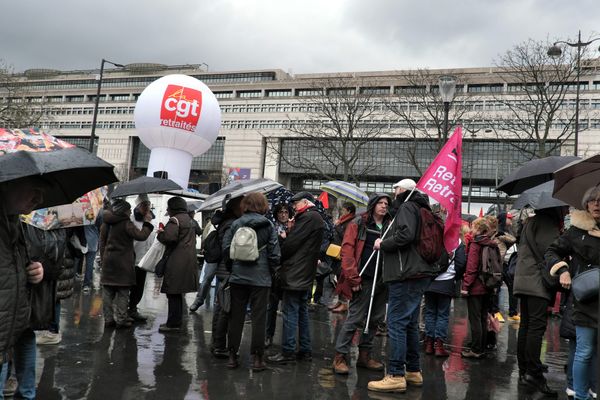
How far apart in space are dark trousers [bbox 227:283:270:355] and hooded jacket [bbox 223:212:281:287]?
11cm

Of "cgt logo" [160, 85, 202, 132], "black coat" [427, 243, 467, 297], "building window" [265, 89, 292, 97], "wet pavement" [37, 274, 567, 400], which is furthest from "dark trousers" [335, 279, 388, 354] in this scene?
"building window" [265, 89, 292, 97]

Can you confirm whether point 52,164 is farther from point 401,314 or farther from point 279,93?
point 279,93

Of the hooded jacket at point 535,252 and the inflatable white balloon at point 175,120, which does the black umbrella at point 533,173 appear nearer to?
the hooded jacket at point 535,252

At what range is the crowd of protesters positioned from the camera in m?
4.28

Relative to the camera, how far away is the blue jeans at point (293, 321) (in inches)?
247

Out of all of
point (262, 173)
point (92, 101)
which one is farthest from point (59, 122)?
point (262, 173)

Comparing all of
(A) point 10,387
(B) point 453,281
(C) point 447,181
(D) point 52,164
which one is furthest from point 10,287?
(B) point 453,281

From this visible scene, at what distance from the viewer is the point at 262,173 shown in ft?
274

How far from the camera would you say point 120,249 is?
302 inches

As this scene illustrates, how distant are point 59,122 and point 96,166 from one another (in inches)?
3896

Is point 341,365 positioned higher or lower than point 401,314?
lower

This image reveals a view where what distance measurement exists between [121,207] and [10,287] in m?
4.56

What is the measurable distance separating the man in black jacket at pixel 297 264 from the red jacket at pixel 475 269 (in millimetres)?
2140

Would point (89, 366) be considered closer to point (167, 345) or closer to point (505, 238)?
point (167, 345)
